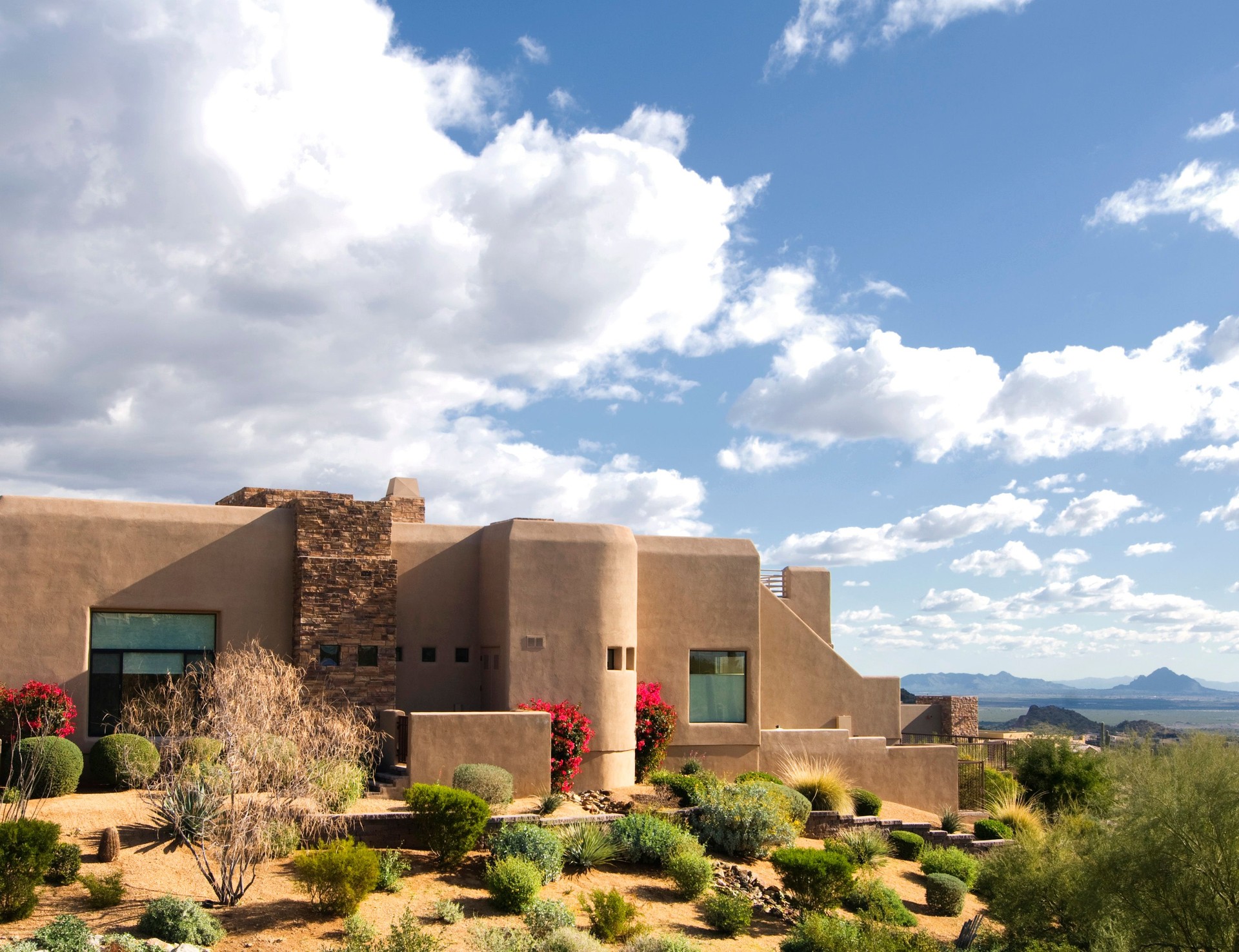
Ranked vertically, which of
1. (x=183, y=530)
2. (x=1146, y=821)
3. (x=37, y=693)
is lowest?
(x=1146, y=821)

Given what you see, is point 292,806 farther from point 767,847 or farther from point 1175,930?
point 1175,930

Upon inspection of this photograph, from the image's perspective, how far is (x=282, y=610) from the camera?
2194cm

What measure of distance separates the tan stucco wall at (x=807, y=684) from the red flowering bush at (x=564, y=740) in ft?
22.7

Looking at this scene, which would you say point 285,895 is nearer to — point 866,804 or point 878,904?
point 878,904

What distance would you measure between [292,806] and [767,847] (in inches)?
344

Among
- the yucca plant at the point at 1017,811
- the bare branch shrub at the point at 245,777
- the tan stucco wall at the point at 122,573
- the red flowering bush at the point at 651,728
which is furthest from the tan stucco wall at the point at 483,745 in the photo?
the yucca plant at the point at 1017,811

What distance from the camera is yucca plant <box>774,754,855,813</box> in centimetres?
2273

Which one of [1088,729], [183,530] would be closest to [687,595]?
[183,530]

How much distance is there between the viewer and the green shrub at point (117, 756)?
729 inches

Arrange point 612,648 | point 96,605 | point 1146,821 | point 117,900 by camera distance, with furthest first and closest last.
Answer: point 612,648 < point 96,605 < point 1146,821 < point 117,900

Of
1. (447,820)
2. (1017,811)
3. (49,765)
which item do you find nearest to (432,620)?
(447,820)

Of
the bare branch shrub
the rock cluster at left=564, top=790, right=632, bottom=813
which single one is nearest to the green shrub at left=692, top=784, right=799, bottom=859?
the rock cluster at left=564, top=790, right=632, bottom=813

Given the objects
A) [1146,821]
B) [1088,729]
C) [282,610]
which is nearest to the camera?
[1146,821]

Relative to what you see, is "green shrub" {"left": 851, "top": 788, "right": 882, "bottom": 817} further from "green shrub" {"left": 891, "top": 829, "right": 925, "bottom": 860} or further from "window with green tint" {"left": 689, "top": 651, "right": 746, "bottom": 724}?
"window with green tint" {"left": 689, "top": 651, "right": 746, "bottom": 724}
